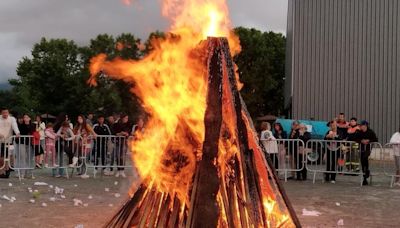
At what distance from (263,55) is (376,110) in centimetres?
1676

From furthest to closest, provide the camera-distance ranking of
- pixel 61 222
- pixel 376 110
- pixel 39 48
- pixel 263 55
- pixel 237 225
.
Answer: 1. pixel 39 48
2. pixel 263 55
3. pixel 376 110
4. pixel 61 222
5. pixel 237 225

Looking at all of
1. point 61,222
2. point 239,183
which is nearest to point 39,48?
point 61,222

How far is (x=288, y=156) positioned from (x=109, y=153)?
16.1 ft

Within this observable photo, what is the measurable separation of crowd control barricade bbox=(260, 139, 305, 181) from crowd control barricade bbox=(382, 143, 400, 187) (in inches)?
84.8

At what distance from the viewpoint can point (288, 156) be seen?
1441 cm

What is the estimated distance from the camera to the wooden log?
554 cm

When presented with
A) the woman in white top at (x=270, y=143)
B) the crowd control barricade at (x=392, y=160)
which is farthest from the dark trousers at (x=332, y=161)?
the woman in white top at (x=270, y=143)

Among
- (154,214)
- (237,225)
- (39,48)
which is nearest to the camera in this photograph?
(237,225)

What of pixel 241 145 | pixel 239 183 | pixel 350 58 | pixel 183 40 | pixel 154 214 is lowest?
pixel 154 214

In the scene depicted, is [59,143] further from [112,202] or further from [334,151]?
[334,151]

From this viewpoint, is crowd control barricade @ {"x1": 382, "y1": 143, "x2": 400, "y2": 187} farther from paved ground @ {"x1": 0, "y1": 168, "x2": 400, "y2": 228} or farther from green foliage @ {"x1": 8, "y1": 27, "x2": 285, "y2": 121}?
green foliage @ {"x1": 8, "y1": 27, "x2": 285, "y2": 121}

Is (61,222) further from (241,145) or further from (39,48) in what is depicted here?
(39,48)

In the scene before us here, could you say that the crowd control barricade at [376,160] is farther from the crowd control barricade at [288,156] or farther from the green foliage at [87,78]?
the green foliage at [87,78]

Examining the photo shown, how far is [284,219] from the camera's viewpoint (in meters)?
6.37
